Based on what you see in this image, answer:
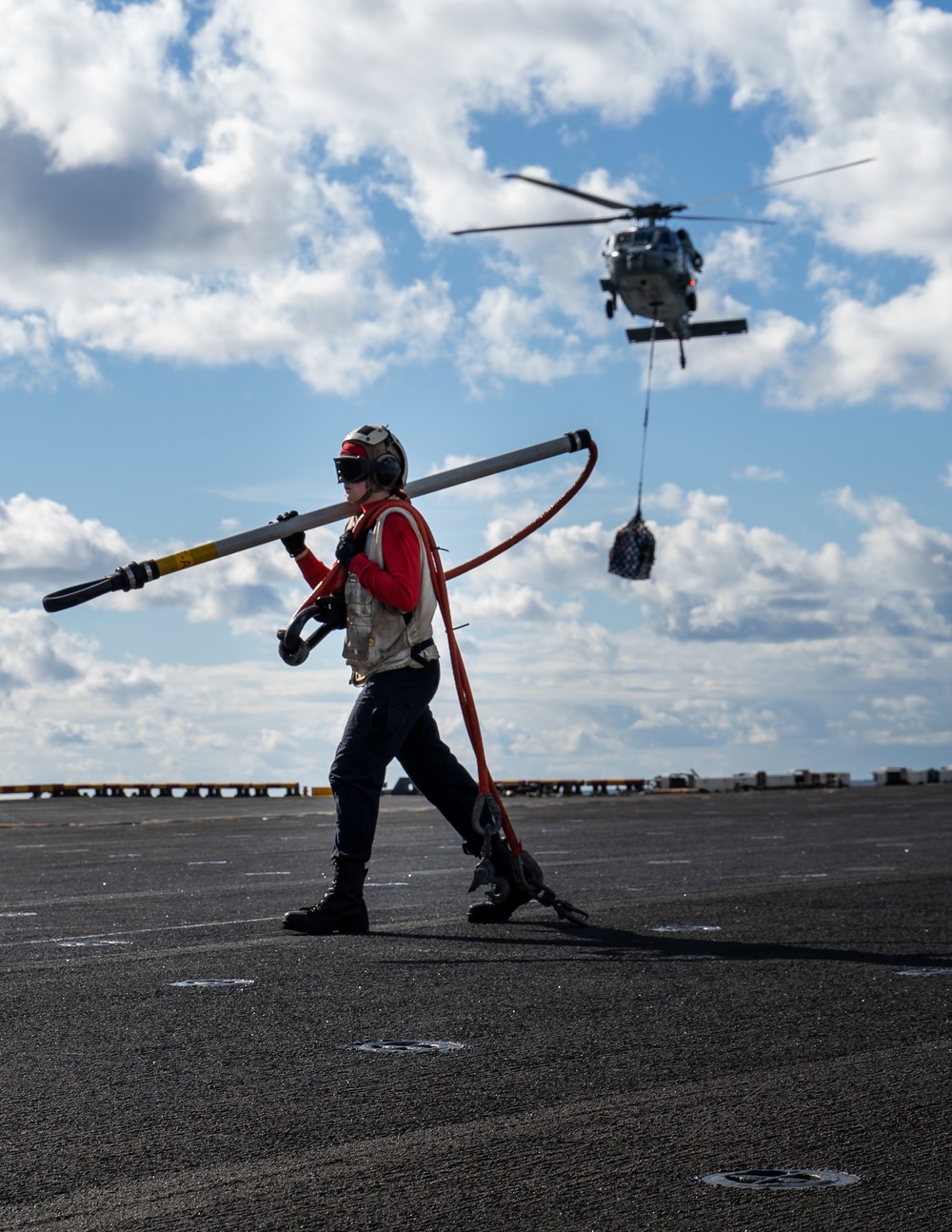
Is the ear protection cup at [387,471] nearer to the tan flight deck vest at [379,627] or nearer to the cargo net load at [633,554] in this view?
the tan flight deck vest at [379,627]

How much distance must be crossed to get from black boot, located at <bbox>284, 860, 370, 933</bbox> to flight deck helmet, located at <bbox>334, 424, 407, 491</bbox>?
6.65ft

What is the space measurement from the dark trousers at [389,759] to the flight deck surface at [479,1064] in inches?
20.3

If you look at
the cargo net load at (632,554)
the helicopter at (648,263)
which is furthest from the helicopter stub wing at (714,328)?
the cargo net load at (632,554)

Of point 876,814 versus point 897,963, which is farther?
point 876,814

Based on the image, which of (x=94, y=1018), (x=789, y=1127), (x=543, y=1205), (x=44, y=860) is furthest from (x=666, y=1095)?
(x=44, y=860)

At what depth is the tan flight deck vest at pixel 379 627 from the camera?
324 inches

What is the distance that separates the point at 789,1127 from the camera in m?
3.68

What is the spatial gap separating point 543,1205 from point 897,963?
151 inches

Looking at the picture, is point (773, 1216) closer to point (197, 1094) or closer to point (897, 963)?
point (197, 1094)

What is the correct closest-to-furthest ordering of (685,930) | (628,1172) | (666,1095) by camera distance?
A: 1. (628,1172)
2. (666,1095)
3. (685,930)

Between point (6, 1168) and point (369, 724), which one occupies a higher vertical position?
point (369, 724)

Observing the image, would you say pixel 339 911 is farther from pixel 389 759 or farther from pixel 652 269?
pixel 652 269

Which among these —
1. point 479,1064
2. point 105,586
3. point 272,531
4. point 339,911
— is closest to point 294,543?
point 272,531

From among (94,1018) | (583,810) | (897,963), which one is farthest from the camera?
(583,810)
